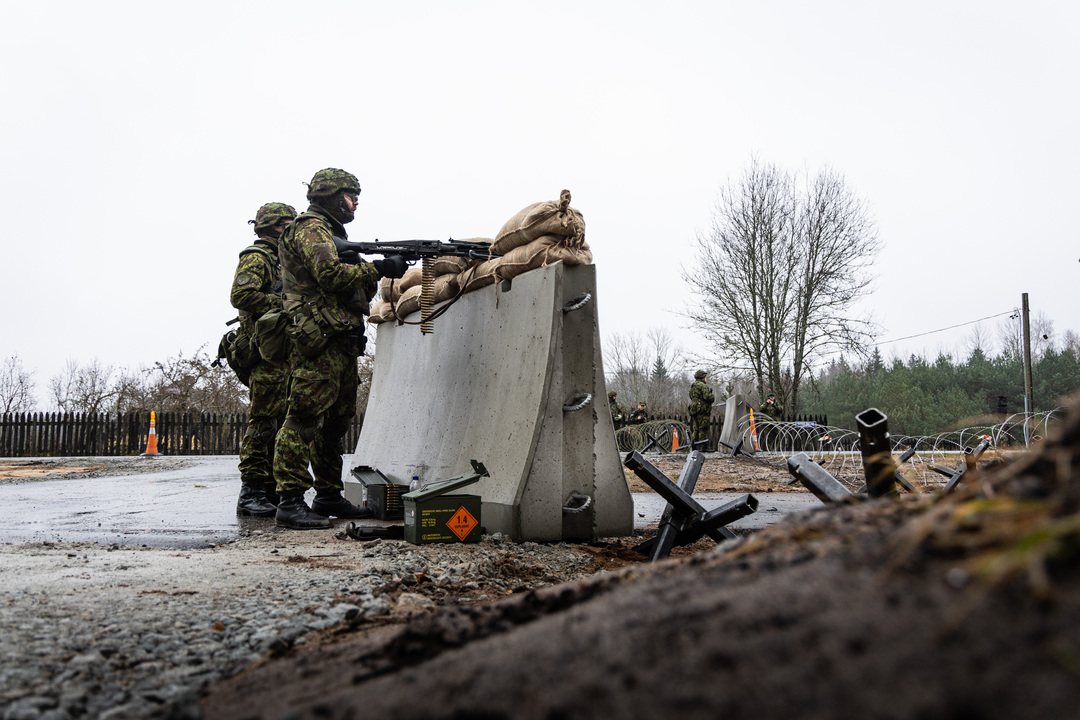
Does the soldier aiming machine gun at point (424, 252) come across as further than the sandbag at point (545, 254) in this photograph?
Yes

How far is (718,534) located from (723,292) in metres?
29.6

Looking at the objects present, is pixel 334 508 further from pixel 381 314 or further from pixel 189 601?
pixel 189 601

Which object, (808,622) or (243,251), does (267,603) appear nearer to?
(808,622)

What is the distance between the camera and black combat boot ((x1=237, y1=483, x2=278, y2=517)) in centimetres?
638

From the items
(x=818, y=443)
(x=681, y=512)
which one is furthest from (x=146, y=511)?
(x=818, y=443)

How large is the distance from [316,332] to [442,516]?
1.87 meters

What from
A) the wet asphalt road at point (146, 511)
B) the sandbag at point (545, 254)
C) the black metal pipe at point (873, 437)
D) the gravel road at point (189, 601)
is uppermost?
the sandbag at point (545, 254)

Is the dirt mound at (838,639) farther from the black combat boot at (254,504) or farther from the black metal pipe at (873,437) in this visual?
the black combat boot at (254,504)

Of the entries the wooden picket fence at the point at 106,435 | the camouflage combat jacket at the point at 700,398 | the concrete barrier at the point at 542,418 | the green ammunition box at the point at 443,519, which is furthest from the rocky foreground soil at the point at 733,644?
the wooden picket fence at the point at 106,435

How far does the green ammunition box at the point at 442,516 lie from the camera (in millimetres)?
4414

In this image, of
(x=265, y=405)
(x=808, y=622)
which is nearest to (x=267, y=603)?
(x=808, y=622)

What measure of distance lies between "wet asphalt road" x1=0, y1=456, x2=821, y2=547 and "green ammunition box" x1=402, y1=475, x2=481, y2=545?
1259 millimetres

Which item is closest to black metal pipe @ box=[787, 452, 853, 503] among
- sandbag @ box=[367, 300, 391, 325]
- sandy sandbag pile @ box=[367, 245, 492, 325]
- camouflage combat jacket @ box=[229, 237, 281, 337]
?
sandy sandbag pile @ box=[367, 245, 492, 325]

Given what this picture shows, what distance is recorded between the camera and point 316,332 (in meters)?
5.61
